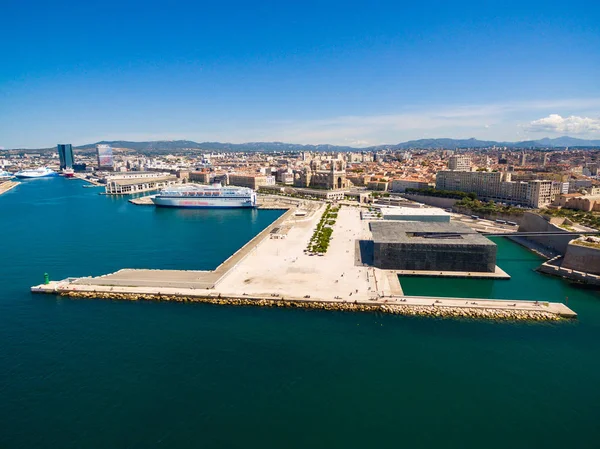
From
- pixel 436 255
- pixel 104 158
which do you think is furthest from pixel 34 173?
pixel 436 255

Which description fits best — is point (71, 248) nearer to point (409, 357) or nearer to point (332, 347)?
point (332, 347)

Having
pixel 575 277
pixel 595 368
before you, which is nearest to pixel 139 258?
pixel 595 368

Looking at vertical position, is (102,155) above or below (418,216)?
above

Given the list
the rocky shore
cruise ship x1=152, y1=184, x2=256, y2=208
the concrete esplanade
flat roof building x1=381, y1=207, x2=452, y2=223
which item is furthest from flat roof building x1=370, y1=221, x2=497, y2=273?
cruise ship x1=152, y1=184, x2=256, y2=208

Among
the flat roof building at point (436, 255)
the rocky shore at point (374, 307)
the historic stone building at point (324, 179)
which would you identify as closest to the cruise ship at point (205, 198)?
the historic stone building at point (324, 179)

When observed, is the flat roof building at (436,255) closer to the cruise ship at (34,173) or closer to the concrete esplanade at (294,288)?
the concrete esplanade at (294,288)

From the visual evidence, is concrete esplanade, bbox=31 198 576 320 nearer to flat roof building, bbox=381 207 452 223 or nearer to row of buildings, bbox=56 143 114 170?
flat roof building, bbox=381 207 452 223

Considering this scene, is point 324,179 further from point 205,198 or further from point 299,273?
point 299,273
